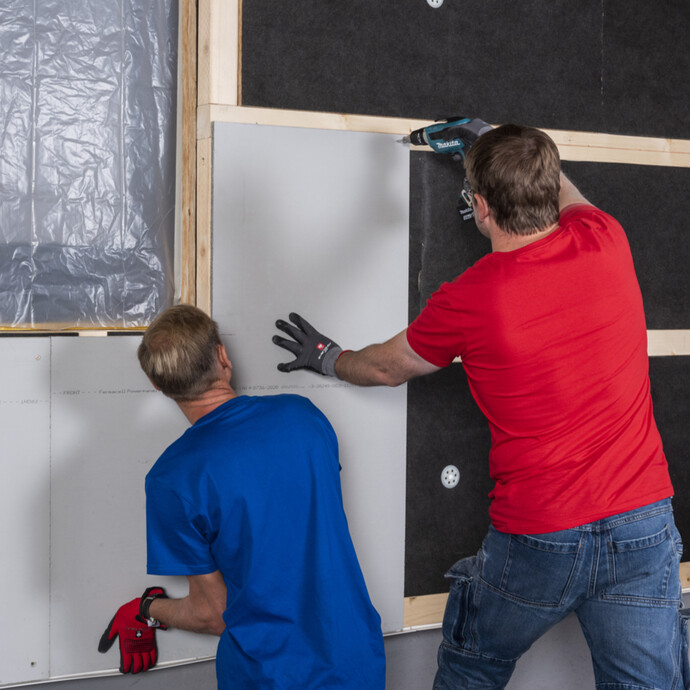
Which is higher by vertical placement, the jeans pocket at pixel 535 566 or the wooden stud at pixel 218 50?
the wooden stud at pixel 218 50

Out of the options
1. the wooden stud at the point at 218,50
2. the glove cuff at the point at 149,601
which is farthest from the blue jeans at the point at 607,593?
the wooden stud at the point at 218,50

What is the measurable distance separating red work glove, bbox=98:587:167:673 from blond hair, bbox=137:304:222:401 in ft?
2.62

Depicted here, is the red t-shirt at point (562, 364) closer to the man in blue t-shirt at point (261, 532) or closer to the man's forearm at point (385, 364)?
the man's forearm at point (385, 364)

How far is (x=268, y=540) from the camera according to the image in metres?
1.29

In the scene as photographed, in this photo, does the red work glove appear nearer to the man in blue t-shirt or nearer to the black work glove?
the man in blue t-shirt

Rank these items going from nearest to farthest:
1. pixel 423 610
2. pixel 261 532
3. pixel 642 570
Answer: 1. pixel 261 532
2. pixel 642 570
3. pixel 423 610

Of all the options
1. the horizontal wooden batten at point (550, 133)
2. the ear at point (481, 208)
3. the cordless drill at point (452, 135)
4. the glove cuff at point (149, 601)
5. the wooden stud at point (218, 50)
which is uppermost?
the wooden stud at point (218, 50)

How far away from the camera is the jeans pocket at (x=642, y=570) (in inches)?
58.5

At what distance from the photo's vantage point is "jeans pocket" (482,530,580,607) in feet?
4.89

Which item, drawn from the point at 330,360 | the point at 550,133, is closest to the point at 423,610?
the point at 330,360

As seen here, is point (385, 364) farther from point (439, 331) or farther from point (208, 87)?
point (208, 87)

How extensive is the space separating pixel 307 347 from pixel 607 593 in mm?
942

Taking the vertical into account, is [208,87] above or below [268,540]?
above

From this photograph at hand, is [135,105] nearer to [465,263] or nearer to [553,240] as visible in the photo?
[465,263]
